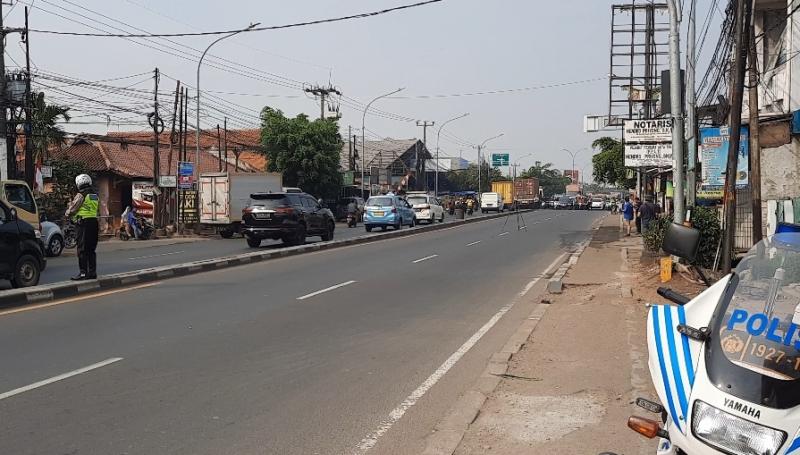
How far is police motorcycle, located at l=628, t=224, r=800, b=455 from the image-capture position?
2975 millimetres

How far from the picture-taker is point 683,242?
4.18m

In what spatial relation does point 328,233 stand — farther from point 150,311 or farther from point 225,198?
point 150,311

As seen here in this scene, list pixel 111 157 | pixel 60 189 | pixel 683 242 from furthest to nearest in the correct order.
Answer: pixel 111 157 < pixel 60 189 < pixel 683 242

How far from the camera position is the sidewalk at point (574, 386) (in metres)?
5.14

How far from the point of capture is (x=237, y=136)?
68.7 metres

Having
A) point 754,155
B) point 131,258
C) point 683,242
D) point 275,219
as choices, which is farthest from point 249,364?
point 275,219

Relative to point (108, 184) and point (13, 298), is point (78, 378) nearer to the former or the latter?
point (13, 298)

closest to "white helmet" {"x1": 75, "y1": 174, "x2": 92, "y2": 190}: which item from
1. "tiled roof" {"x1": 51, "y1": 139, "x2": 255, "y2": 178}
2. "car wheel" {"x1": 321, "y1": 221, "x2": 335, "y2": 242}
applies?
"car wheel" {"x1": 321, "y1": 221, "x2": 335, "y2": 242}

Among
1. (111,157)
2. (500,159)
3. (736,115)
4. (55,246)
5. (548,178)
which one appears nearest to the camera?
(736,115)

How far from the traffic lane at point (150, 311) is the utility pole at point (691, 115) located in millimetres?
4994

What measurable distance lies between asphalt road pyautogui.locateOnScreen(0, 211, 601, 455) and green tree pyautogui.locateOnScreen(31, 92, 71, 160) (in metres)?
25.0

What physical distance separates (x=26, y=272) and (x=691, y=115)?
14.5m

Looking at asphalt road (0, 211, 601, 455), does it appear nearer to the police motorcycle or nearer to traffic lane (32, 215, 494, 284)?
the police motorcycle

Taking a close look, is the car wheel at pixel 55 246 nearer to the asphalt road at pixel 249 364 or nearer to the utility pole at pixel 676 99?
the asphalt road at pixel 249 364
